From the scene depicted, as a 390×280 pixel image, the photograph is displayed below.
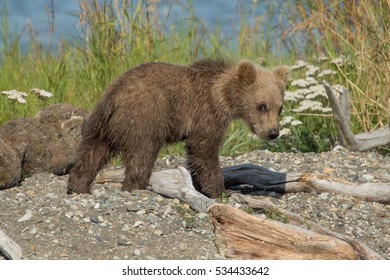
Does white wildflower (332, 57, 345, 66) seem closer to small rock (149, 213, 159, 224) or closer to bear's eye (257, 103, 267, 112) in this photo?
bear's eye (257, 103, 267, 112)

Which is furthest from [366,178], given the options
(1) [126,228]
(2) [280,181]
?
(1) [126,228]

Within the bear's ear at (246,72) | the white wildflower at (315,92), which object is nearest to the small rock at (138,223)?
the bear's ear at (246,72)

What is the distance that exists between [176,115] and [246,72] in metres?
0.82

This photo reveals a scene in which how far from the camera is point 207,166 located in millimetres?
8312

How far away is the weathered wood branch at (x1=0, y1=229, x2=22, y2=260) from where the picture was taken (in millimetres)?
6434

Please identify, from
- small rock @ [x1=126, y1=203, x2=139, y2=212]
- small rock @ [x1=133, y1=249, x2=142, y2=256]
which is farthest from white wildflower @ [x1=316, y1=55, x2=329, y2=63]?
small rock @ [x1=133, y1=249, x2=142, y2=256]

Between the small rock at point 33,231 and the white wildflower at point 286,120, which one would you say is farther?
the white wildflower at point 286,120

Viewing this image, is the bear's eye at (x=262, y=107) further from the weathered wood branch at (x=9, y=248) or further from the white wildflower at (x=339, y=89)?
the weathered wood branch at (x=9, y=248)

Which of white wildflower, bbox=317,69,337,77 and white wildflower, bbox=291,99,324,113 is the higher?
white wildflower, bbox=317,69,337,77

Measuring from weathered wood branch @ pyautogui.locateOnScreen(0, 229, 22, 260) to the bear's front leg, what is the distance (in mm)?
2364

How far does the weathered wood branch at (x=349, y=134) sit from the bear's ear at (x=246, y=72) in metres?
1.97

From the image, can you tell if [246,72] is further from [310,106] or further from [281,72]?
[310,106]

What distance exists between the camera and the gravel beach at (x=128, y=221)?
6.70m
